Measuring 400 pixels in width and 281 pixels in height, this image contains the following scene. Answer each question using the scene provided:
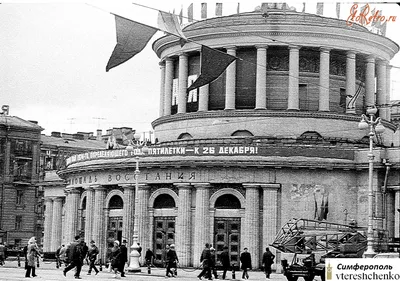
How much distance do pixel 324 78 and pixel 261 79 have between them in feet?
11.9

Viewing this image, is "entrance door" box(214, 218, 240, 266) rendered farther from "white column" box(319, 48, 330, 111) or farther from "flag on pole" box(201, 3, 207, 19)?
"flag on pole" box(201, 3, 207, 19)

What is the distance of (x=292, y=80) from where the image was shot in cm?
5147

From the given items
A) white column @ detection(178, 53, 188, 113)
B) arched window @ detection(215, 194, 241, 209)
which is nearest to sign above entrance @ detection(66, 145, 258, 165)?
arched window @ detection(215, 194, 241, 209)

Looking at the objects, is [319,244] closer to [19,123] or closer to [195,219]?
[195,219]

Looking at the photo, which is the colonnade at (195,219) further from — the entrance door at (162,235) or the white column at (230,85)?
the white column at (230,85)

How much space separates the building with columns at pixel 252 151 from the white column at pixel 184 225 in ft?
0.19

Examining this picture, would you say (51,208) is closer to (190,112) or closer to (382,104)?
(190,112)

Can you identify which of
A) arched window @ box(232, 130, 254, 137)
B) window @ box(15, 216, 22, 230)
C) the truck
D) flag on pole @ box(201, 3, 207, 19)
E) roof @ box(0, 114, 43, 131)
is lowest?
the truck

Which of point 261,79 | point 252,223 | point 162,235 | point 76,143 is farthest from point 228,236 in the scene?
point 76,143

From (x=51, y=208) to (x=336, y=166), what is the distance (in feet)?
83.5

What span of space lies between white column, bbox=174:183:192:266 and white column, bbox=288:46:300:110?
858 cm

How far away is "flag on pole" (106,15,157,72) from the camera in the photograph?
22.7 meters

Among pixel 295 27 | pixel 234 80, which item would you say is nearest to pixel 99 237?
pixel 234 80

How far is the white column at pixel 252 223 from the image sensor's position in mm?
45812
